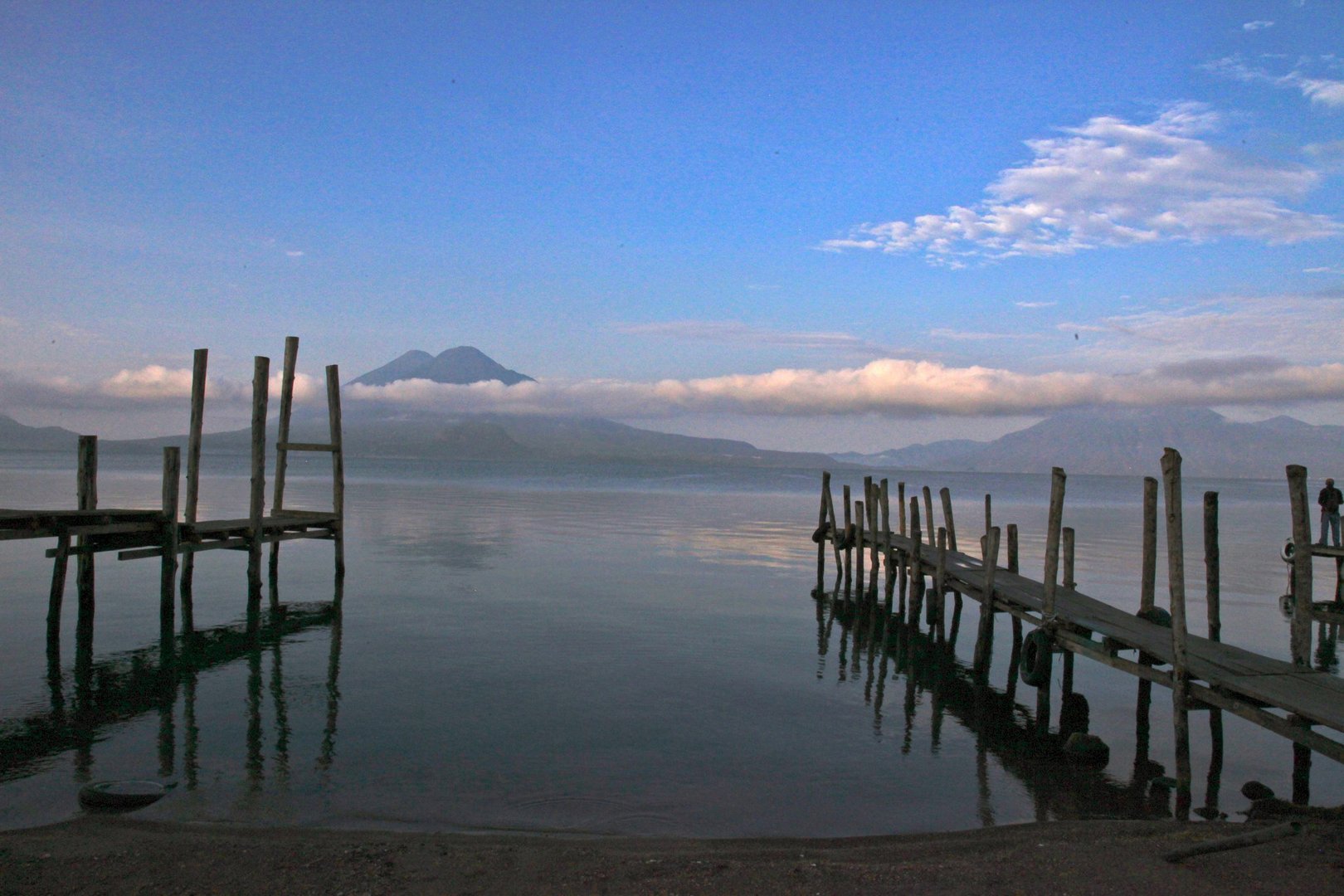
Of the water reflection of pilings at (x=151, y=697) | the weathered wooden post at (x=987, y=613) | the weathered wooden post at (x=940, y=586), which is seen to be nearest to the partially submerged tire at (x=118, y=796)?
the water reflection of pilings at (x=151, y=697)

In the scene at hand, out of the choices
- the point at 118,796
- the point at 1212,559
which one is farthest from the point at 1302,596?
the point at 118,796

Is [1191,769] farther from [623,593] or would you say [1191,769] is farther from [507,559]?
[507,559]

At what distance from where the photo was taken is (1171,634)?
12102 millimetres

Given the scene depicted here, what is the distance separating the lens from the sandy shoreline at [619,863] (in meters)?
6.98

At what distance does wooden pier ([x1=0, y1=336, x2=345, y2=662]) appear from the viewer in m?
15.2

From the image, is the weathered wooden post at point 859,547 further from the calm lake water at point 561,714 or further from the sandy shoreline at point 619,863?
the sandy shoreline at point 619,863

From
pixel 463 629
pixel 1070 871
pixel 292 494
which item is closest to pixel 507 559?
pixel 463 629

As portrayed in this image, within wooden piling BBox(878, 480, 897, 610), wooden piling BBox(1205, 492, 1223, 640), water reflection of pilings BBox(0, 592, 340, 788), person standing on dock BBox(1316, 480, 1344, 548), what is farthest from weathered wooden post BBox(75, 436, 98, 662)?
person standing on dock BBox(1316, 480, 1344, 548)

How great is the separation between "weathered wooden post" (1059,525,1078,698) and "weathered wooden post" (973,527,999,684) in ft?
3.79

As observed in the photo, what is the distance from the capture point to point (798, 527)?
43.2 meters

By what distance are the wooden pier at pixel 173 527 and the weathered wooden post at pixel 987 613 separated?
12.6 meters

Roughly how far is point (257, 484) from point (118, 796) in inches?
467

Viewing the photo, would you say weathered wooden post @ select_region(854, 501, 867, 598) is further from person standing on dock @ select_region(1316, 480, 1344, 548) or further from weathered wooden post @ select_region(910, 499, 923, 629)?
person standing on dock @ select_region(1316, 480, 1344, 548)

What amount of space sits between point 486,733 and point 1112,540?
33790 mm
